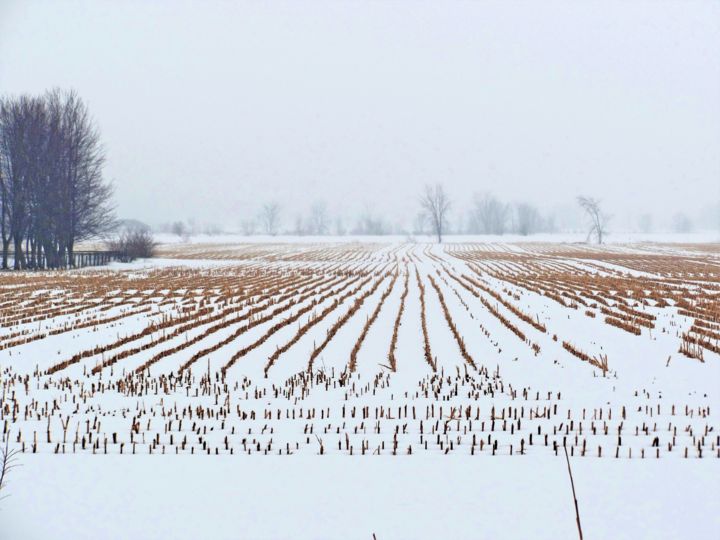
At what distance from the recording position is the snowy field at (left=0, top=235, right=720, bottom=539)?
5.66m

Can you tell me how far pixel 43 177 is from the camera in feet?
150

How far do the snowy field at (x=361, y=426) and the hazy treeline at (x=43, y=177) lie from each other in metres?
31.6

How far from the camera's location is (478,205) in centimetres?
17738

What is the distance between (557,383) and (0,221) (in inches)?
1874

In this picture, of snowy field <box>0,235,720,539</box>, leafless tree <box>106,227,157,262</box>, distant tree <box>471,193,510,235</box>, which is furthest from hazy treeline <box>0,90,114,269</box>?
distant tree <box>471,193,510,235</box>

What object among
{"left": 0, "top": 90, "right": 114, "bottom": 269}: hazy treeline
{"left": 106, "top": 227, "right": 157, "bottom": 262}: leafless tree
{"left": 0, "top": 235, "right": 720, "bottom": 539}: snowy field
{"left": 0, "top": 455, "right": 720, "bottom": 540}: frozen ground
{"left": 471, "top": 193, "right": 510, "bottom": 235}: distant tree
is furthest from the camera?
{"left": 471, "top": 193, "right": 510, "bottom": 235}: distant tree

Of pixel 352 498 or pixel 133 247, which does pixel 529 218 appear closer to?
pixel 133 247

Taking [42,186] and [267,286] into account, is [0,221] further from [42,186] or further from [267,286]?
[267,286]

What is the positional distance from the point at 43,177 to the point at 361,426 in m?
45.2

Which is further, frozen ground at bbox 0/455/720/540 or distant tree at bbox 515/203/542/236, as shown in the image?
distant tree at bbox 515/203/542/236

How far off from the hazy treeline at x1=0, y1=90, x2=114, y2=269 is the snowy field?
1243 inches

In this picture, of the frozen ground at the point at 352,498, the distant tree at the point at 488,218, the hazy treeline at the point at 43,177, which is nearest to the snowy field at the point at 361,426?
the frozen ground at the point at 352,498

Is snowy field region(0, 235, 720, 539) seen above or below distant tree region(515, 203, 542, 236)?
below

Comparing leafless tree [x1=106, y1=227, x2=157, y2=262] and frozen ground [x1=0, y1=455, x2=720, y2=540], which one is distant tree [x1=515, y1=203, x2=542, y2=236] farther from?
frozen ground [x1=0, y1=455, x2=720, y2=540]
